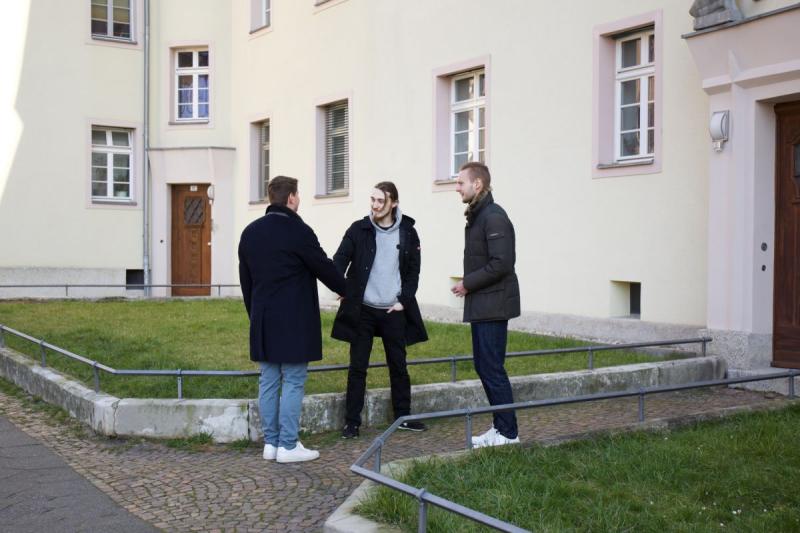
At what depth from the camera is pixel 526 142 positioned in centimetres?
1377

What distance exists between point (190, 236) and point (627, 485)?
18830 millimetres

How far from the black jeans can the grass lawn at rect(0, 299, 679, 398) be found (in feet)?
3.09

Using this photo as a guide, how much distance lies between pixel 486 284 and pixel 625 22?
→ 6926mm

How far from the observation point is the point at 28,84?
2130cm

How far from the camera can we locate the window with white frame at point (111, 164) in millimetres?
22469

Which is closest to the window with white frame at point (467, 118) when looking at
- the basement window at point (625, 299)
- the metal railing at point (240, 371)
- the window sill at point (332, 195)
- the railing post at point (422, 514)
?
the window sill at point (332, 195)

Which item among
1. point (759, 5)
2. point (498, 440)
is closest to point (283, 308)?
point (498, 440)

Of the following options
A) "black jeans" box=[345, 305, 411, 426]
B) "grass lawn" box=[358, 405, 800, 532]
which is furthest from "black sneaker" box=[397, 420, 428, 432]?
"grass lawn" box=[358, 405, 800, 532]

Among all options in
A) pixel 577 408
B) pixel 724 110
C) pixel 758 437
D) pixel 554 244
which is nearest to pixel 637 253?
pixel 554 244

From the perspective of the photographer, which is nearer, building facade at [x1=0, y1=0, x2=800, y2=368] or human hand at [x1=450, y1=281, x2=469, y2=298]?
human hand at [x1=450, y1=281, x2=469, y2=298]

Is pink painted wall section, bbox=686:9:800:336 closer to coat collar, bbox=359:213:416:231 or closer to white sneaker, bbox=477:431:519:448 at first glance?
coat collar, bbox=359:213:416:231

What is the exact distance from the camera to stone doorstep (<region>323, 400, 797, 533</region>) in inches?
181

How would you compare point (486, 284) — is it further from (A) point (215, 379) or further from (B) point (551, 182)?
(B) point (551, 182)

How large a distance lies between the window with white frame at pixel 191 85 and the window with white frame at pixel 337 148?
16.0 ft
